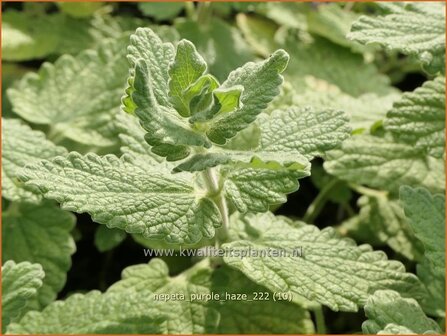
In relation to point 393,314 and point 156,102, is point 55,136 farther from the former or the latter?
point 393,314

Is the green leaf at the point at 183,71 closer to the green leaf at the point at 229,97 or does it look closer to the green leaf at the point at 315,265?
the green leaf at the point at 229,97

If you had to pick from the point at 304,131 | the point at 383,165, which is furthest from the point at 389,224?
the point at 304,131

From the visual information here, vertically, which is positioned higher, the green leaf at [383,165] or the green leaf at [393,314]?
the green leaf at [383,165]

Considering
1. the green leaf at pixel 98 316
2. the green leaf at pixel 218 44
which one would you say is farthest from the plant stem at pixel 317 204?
the green leaf at pixel 98 316

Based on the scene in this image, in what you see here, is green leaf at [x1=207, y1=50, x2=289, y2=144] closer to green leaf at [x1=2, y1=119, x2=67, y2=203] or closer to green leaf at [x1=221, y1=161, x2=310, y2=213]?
green leaf at [x1=221, y1=161, x2=310, y2=213]

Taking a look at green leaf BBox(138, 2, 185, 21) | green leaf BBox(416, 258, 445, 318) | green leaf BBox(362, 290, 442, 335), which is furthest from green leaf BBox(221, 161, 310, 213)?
green leaf BBox(138, 2, 185, 21)
